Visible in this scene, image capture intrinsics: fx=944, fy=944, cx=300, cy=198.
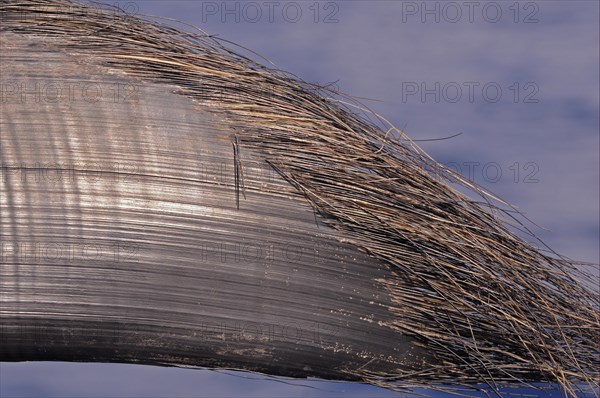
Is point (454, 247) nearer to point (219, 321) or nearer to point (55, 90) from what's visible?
point (219, 321)

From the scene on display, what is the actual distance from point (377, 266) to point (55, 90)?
40.4 inches

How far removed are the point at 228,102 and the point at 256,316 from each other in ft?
2.01

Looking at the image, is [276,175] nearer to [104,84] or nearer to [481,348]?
[104,84]

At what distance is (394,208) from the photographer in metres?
2.77

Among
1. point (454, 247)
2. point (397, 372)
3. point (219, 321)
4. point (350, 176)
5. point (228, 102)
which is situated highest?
point (228, 102)

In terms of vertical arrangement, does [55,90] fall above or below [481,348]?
above

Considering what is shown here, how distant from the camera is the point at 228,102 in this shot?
270 cm

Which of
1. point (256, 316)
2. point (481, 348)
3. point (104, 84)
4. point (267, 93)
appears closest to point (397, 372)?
point (481, 348)

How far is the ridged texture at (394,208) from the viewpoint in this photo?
106 inches

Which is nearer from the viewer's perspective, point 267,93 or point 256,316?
point 256,316

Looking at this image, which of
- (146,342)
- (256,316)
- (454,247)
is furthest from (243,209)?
(454,247)

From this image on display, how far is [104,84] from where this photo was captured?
2605mm

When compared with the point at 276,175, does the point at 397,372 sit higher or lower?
lower

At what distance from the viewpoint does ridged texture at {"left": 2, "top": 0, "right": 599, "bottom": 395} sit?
2682 millimetres
